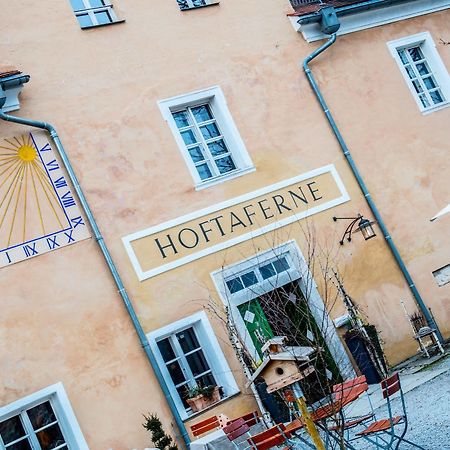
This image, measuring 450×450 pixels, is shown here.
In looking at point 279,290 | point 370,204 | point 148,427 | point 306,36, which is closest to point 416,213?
point 370,204

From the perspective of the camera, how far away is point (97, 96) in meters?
9.91

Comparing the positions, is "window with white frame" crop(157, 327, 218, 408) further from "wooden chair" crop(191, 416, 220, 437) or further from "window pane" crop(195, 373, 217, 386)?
"wooden chair" crop(191, 416, 220, 437)

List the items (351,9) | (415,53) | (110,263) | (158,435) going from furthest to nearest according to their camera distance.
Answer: (415,53) < (351,9) < (110,263) < (158,435)

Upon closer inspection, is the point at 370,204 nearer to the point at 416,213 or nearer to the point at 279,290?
the point at 416,213

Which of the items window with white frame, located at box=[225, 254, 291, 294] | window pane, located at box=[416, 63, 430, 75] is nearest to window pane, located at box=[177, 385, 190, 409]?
window with white frame, located at box=[225, 254, 291, 294]

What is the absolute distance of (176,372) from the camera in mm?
9133

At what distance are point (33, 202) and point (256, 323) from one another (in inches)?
151

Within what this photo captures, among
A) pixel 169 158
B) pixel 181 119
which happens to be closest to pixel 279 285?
pixel 169 158

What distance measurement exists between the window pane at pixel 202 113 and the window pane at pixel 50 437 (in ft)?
17.6

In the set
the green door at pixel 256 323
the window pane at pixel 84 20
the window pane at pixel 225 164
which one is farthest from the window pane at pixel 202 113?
the green door at pixel 256 323

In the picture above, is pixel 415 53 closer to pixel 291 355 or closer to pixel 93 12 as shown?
pixel 93 12

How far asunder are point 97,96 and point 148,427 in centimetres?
503

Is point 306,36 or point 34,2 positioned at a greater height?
point 34,2

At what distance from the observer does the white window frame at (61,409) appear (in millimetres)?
8171
